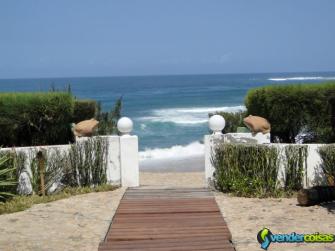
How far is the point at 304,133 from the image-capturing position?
35.9 feet

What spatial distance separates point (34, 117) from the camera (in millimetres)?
9727

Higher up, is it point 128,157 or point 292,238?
point 128,157

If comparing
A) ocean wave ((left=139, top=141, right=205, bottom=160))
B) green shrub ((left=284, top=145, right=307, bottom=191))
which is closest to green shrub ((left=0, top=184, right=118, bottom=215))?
green shrub ((left=284, top=145, right=307, bottom=191))

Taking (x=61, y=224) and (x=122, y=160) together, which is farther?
(x=122, y=160)

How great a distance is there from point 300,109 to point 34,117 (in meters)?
5.54

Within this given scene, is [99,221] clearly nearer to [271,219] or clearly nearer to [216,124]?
[271,219]

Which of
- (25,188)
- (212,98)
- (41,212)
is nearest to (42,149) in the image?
(25,188)

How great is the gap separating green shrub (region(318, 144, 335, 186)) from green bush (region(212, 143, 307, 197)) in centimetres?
31

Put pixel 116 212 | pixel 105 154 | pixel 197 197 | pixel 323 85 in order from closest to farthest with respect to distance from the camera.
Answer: pixel 116 212 < pixel 197 197 < pixel 105 154 < pixel 323 85

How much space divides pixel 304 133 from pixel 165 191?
3.71 meters

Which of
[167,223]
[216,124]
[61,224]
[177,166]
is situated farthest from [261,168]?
[177,166]

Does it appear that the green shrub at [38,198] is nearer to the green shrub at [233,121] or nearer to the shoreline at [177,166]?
the green shrub at [233,121]

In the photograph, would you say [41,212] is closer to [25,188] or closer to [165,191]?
[25,188]

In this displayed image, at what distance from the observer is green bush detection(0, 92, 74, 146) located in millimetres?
9461
